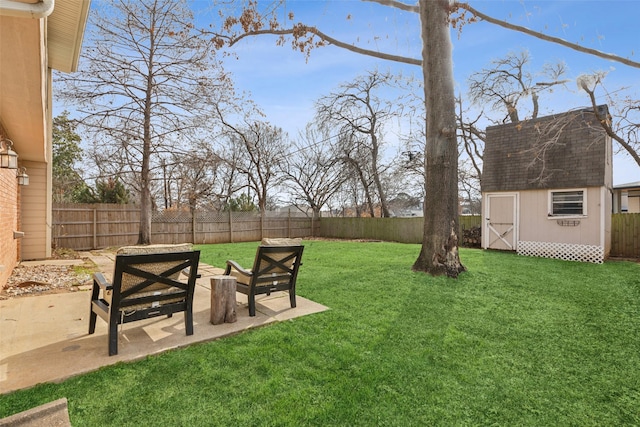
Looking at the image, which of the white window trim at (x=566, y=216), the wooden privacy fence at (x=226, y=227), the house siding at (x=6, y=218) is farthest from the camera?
the wooden privacy fence at (x=226, y=227)

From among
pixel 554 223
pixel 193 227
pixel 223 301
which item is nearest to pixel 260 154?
pixel 193 227

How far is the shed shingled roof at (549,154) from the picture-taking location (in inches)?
364

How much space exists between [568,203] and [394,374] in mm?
10263

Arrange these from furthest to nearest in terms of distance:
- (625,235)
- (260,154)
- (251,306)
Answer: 1. (260,154)
2. (625,235)
3. (251,306)

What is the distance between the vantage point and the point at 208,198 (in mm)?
21203

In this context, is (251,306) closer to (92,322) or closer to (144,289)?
(144,289)

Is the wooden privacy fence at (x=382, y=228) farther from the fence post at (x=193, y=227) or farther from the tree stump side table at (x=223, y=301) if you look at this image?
the tree stump side table at (x=223, y=301)

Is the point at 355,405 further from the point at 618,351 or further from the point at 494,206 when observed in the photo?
the point at 494,206

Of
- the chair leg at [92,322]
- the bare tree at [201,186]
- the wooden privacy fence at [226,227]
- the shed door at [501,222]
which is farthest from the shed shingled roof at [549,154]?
the bare tree at [201,186]

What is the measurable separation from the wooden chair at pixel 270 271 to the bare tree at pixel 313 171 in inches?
677

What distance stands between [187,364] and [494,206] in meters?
11.6

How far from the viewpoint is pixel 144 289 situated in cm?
296

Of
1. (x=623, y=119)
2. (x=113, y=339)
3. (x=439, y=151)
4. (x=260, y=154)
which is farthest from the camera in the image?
(x=260, y=154)

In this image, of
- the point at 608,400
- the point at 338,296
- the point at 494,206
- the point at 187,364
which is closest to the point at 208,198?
the point at 494,206
